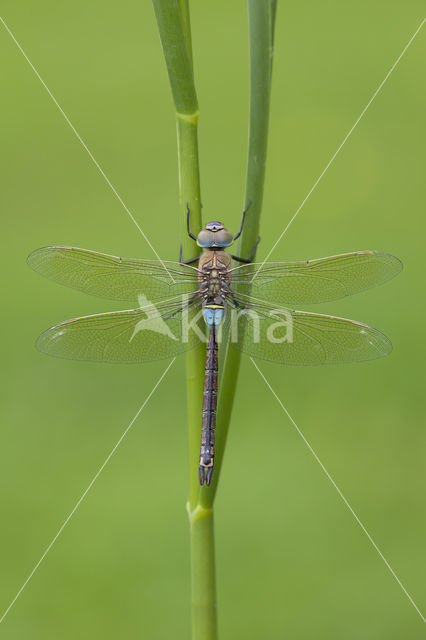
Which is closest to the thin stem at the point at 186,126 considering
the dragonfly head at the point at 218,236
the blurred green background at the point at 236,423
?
the dragonfly head at the point at 218,236

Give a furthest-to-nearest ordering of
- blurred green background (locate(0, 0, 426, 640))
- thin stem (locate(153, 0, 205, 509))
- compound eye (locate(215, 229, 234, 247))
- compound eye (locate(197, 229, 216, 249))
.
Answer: blurred green background (locate(0, 0, 426, 640)) < compound eye (locate(215, 229, 234, 247)) < compound eye (locate(197, 229, 216, 249)) < thin stem (locate(153, 0, 205, 509))

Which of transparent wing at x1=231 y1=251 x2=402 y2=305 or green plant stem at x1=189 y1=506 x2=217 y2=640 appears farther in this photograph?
transparent wing at x1=231 y1=251 x2=402 y2=305

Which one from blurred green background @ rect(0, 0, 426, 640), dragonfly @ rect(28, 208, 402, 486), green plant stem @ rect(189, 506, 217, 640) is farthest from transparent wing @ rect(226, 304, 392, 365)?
blurred green background @ rect(0, 0, 426, 640)

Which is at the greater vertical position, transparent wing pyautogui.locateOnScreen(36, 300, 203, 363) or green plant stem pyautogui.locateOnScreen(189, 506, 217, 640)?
transparent wing pyautogui.locateOnScreen(36, 300, 203, 363)

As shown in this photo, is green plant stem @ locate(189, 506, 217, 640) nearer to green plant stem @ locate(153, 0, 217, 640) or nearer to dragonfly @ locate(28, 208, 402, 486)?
green plant stem @ locate(153, 0, 217, 640)

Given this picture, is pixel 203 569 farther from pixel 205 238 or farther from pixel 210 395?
pixel 205 238

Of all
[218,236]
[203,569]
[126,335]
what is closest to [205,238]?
[218,236]

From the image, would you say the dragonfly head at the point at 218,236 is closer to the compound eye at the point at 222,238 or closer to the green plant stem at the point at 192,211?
the compound eye at the point at 222,238
